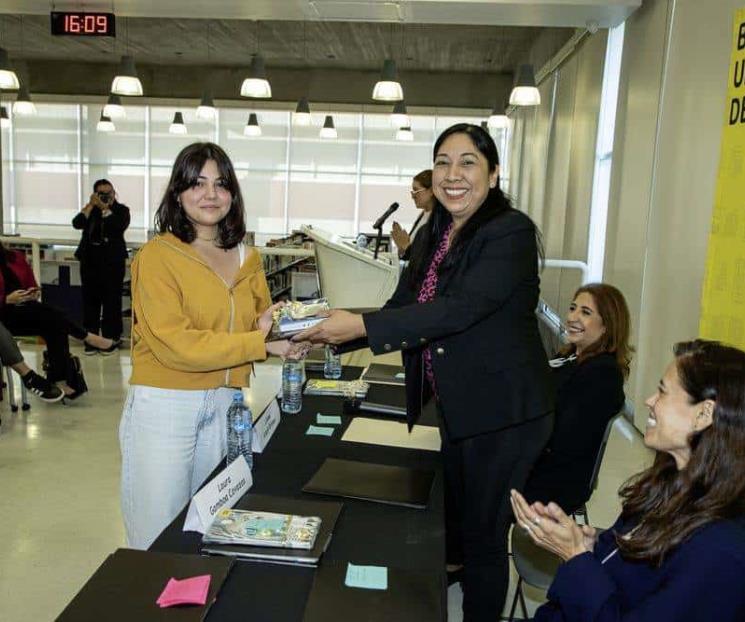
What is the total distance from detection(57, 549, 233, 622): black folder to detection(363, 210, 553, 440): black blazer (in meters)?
0.75

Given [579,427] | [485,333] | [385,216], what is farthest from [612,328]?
[385,216]

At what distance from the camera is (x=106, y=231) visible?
6.76 metres

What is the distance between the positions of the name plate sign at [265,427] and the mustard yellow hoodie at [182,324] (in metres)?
0.17

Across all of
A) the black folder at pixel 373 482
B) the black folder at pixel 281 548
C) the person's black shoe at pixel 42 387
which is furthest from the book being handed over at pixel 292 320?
the person's black shoe at pixel 42 387

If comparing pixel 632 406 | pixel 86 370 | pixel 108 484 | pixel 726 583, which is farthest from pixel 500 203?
pixel 86 370

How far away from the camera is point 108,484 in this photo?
3625mm

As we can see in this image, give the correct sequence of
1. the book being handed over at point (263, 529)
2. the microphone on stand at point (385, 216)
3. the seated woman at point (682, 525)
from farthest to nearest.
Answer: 1. the microphone on stand at point (385, 216)
2. the book being handed over at point (263, 529)
3. the seated woman at point (682, 525)

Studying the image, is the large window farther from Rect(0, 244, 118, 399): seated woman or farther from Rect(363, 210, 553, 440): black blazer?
A: Rect(363, 210, 553, 440): black blazer

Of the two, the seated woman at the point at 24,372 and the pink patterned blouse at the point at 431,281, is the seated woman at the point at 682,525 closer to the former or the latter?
the pink patterned blouse at the point at 431,281

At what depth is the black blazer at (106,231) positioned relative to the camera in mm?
6723

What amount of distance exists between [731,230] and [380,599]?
8.22 feet

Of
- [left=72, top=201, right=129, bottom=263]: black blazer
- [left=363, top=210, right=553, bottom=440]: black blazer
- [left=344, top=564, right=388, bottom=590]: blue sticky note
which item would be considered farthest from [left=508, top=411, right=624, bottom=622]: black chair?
[left=72, top=201, right=129, bottom=263]: black blazer

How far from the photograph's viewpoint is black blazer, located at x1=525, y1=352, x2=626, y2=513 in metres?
2.14

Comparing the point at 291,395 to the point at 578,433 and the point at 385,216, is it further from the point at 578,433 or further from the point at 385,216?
the point at 385,216
